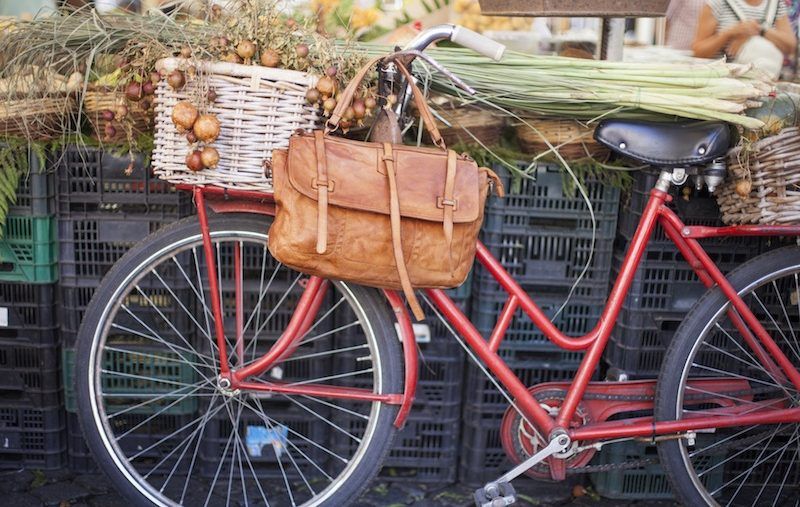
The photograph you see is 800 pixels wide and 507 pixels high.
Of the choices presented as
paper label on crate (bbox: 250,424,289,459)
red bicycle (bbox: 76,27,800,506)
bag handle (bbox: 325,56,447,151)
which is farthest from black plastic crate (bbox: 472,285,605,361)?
bag handle (bbox: 325,56,447,151)

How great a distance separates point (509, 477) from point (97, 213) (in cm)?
156

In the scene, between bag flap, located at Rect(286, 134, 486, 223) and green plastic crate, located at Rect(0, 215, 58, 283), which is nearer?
bag flap, located at Rect(286, 134, 486, 223)

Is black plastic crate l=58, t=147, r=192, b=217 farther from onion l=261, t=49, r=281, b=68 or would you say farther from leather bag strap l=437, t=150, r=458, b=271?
leather bag strap l=437, t=150, r=458, b=271

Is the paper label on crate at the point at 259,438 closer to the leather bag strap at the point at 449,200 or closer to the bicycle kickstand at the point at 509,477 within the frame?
the bicycle kickstand at the point at 509,477

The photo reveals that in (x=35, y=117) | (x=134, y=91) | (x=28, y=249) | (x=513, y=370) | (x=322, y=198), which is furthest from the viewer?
(x=513, y=370)

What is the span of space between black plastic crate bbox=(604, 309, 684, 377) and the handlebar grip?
1.11 meters

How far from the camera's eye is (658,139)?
2467 millimetres

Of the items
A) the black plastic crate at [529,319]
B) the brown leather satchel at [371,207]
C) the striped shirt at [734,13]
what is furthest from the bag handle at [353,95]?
the striped shirt at [734,13]

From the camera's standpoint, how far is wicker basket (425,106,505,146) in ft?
9.20

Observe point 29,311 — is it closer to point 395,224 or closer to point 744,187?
point 395,224

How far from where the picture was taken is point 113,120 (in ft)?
8.16

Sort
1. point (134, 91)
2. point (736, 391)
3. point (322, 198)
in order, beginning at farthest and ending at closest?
point (736, 391) < point (134, 91) < point (322, 198)

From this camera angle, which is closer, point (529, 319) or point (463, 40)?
point (463, 40)

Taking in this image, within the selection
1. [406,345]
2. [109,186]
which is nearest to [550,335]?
[406,345]
